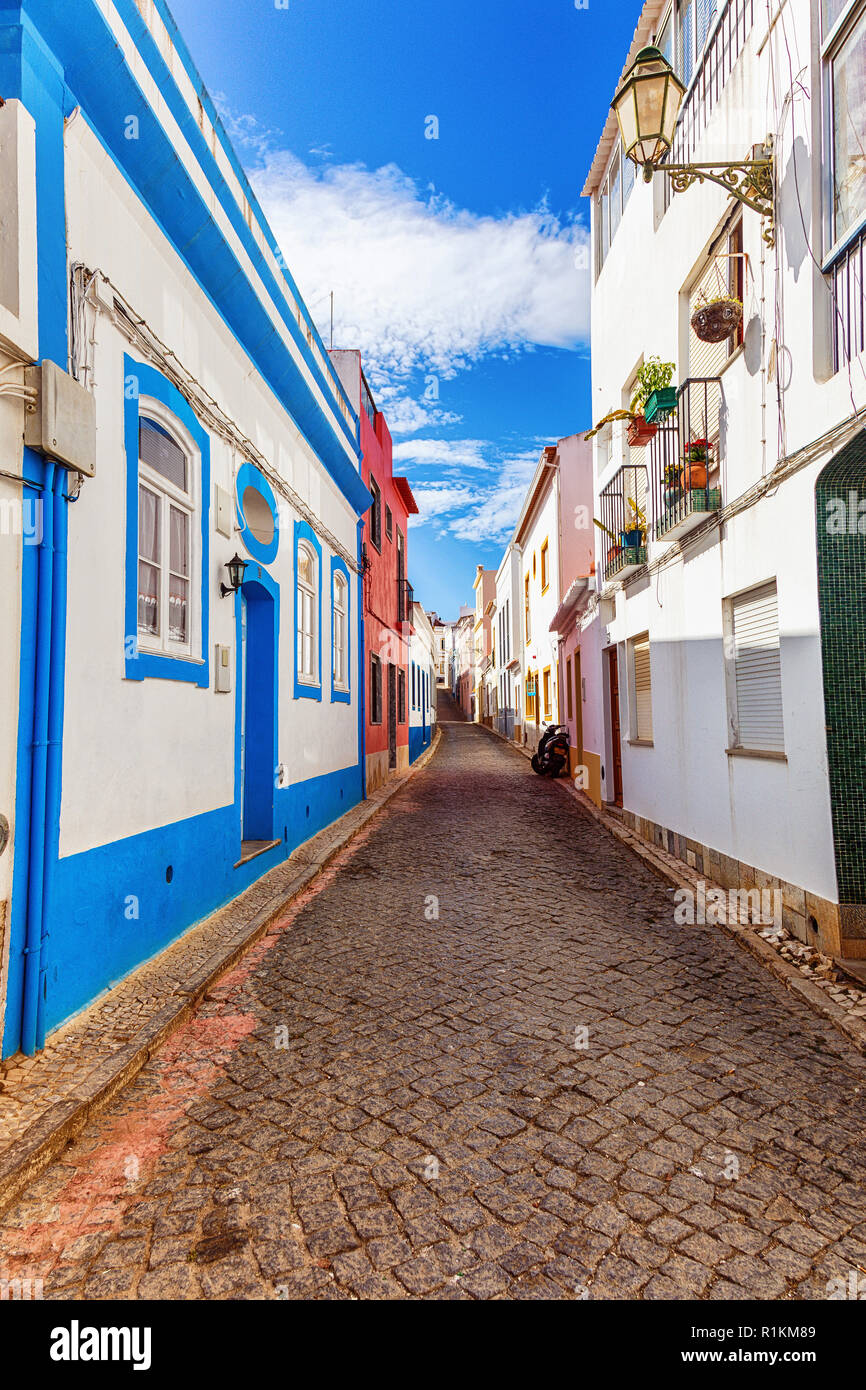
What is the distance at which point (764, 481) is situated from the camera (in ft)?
18.7

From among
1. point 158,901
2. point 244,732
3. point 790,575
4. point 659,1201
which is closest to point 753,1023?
point 659,1201

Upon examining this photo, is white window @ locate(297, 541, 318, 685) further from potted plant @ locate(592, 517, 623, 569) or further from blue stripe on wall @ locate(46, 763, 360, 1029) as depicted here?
potted plant @ locate(592, 517, 623, 569)

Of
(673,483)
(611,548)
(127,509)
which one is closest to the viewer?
(127,509)

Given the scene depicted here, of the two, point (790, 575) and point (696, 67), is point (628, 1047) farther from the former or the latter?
point (696, 67)

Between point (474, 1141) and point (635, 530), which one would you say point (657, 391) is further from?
point (474, 1141)

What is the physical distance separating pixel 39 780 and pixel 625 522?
836 centimetres

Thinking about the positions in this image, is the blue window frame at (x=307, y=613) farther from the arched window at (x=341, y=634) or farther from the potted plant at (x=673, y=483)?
the potted plant at (x=673, y=483)

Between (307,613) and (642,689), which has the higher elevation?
(307,613)

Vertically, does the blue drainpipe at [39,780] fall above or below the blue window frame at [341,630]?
below

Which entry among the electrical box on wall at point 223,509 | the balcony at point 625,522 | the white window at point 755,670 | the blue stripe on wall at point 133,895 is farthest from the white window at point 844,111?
the blue stripe on wall at point 133,895

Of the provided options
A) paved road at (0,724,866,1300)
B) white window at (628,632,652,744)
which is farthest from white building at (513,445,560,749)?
paved road at (0,724,866,1300)

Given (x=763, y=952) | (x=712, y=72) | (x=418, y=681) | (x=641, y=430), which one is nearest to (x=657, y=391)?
(x=641, y=430)

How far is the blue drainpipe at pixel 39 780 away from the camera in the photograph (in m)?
3.55

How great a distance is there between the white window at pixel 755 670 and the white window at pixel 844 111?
2.37 metres
